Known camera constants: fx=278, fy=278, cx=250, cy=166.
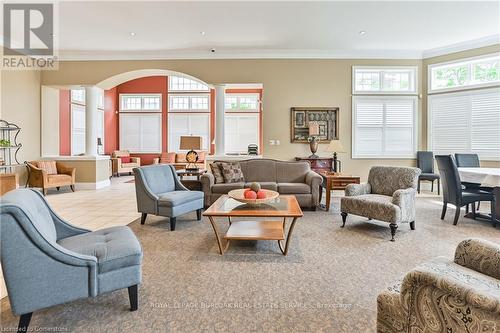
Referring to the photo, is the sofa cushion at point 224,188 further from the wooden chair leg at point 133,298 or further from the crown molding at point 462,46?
the crown molding at point 462,46

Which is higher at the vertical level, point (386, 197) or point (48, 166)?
point (48, 166)

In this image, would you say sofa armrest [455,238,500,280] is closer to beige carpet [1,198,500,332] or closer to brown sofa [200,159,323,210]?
beige carpet [1,198,500,332]

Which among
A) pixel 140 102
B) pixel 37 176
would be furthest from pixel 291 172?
pixel 140 102

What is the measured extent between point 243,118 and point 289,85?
4.70 metres

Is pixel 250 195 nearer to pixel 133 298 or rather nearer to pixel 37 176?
pixel 133 298

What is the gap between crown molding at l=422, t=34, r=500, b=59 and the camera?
5863 millimetres

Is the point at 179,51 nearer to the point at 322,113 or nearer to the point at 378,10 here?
the point at 322,113

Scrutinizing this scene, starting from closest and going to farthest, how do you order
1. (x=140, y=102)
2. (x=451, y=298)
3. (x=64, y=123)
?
(x=451, y=298) → (x=64, y=123) → (x=140, y=102)

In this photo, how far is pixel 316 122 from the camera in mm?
6789

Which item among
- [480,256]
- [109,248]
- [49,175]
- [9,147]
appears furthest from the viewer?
[49,175]

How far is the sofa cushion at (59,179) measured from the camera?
630 centimetres

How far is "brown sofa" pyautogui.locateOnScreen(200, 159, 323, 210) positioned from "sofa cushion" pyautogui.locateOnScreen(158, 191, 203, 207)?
2.27 ft

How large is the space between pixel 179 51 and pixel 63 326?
249 inches

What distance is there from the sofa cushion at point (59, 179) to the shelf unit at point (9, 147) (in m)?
0.74
